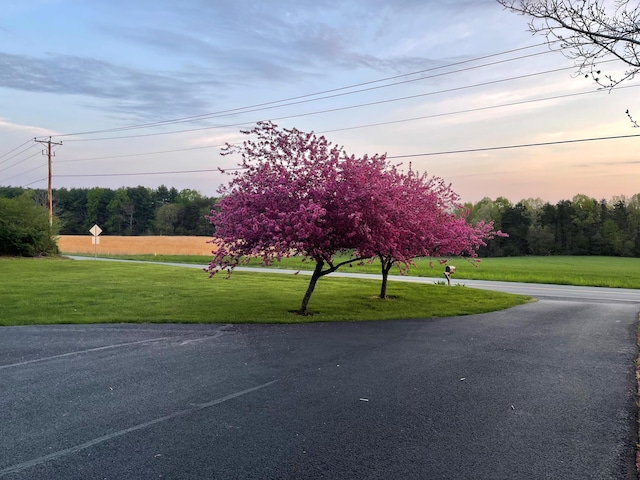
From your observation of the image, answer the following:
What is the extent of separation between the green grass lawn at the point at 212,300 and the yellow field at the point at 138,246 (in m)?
30.4

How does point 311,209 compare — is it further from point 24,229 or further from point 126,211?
point 126,211

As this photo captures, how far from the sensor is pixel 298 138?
35.6 feet

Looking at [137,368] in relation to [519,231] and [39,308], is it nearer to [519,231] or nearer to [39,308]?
[39,308]

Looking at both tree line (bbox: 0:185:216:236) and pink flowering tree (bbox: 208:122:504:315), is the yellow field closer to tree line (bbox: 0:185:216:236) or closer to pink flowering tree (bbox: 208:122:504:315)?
tree line (bbox: 0:185:216:236)

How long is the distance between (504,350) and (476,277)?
2021 cm

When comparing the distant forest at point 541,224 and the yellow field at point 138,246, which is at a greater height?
the distant forest at point 541,224

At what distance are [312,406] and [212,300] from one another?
9.08 metres

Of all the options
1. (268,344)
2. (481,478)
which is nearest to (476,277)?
(268,344)

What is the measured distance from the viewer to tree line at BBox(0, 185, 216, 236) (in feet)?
297

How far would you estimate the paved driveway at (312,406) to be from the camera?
3652 mm

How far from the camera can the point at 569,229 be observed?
71.7 m

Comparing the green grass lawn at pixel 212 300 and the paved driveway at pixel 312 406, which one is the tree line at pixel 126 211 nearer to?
the green grass lawn at pixel 212 300

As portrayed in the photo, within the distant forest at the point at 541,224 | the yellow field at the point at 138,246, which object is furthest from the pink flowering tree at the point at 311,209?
the distant forest at the point at 541,224

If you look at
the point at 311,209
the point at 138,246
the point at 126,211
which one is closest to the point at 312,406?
the point at 311,209
